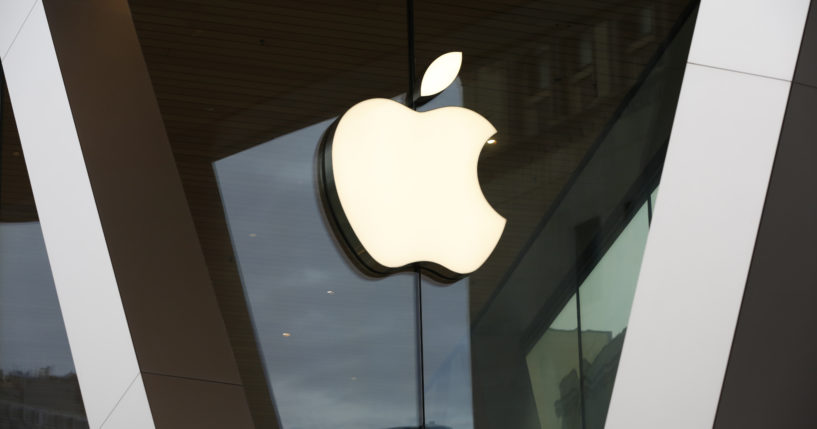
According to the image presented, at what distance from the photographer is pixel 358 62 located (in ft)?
15.9

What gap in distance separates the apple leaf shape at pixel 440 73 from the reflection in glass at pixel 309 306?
777 mm

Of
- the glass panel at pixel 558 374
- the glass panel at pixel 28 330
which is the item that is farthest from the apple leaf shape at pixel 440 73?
the glass panel at pixel 28 330

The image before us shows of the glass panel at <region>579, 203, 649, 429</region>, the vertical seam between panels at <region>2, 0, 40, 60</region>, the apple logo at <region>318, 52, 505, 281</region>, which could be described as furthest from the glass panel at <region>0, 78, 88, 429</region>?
the glass panel at <region>579, 203, 649, 429</region>

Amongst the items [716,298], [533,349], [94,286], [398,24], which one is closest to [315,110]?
[398,24]

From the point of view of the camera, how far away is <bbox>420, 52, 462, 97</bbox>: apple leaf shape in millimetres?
4863

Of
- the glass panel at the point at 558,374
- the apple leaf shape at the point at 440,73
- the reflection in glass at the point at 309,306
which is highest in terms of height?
the apple leaf shape at the point at 440,73

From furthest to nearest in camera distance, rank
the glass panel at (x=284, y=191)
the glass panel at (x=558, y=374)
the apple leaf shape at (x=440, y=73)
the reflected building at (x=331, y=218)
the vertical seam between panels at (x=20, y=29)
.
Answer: the apple leaf shape at (x=440, y=73), the glass panel at (x=558, y=374), the vertical seam between panels at (x=20, y=29), the glass panel at (x=284, y=191), the reflected building at (x=331, y=218)

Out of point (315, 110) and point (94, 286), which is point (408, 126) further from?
point (94, 286)

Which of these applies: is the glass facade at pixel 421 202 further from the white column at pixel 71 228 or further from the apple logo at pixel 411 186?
the white column at pixel 71 228

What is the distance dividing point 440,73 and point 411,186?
27.8 inches

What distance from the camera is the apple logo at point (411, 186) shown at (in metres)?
4.59

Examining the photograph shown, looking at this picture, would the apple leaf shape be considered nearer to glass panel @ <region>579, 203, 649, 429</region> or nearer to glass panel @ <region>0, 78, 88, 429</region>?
glass panel @ <region>579, 203, 649, 429</region>

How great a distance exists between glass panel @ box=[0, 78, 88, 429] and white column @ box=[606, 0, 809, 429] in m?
3.02

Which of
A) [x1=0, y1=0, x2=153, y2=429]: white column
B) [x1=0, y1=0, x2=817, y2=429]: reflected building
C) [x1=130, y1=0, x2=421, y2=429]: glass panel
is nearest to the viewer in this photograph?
[x1=0, y1=0, x2=153, y2=429]: white column
